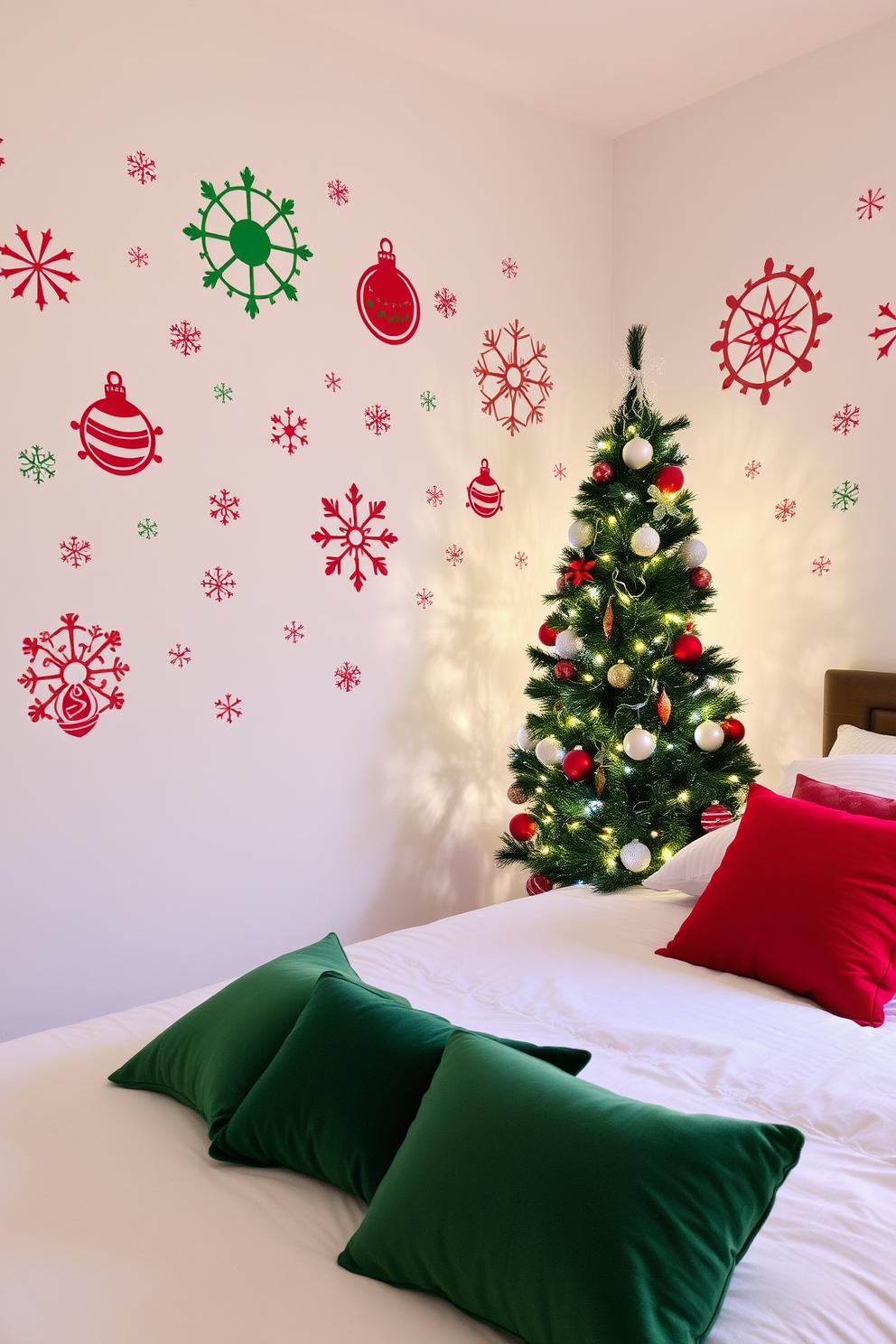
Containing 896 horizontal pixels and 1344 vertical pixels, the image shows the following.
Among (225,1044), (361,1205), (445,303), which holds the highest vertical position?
(445,303)

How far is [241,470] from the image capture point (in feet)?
8.96

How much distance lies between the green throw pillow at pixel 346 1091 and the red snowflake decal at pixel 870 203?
249 centimetres

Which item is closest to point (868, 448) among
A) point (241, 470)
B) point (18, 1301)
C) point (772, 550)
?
point (772, 550)

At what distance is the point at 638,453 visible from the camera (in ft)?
9.27

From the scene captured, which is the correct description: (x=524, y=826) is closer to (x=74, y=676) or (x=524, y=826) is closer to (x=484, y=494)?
(x=484, y=494)

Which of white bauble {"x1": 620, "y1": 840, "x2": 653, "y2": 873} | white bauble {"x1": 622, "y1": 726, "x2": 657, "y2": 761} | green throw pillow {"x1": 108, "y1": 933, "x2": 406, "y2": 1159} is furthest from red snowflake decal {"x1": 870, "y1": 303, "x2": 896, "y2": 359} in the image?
green throw pillow {"x1": 108, "y1": 933, "x2": 406, "y2": 1159}

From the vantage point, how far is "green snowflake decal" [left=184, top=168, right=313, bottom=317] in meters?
2.63

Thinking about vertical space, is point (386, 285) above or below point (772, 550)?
above

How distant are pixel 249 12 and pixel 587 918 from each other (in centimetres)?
Result: 241

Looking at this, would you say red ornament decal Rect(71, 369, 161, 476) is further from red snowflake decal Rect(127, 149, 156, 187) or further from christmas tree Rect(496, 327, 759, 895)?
christmas tree Rect(496, 327, 759, 895)

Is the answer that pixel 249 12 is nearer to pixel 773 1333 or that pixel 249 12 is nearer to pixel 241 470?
pixel 241 470

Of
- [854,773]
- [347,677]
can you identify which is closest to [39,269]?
[347,677]

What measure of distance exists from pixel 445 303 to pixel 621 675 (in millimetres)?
1270

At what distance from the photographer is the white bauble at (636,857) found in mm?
2637
